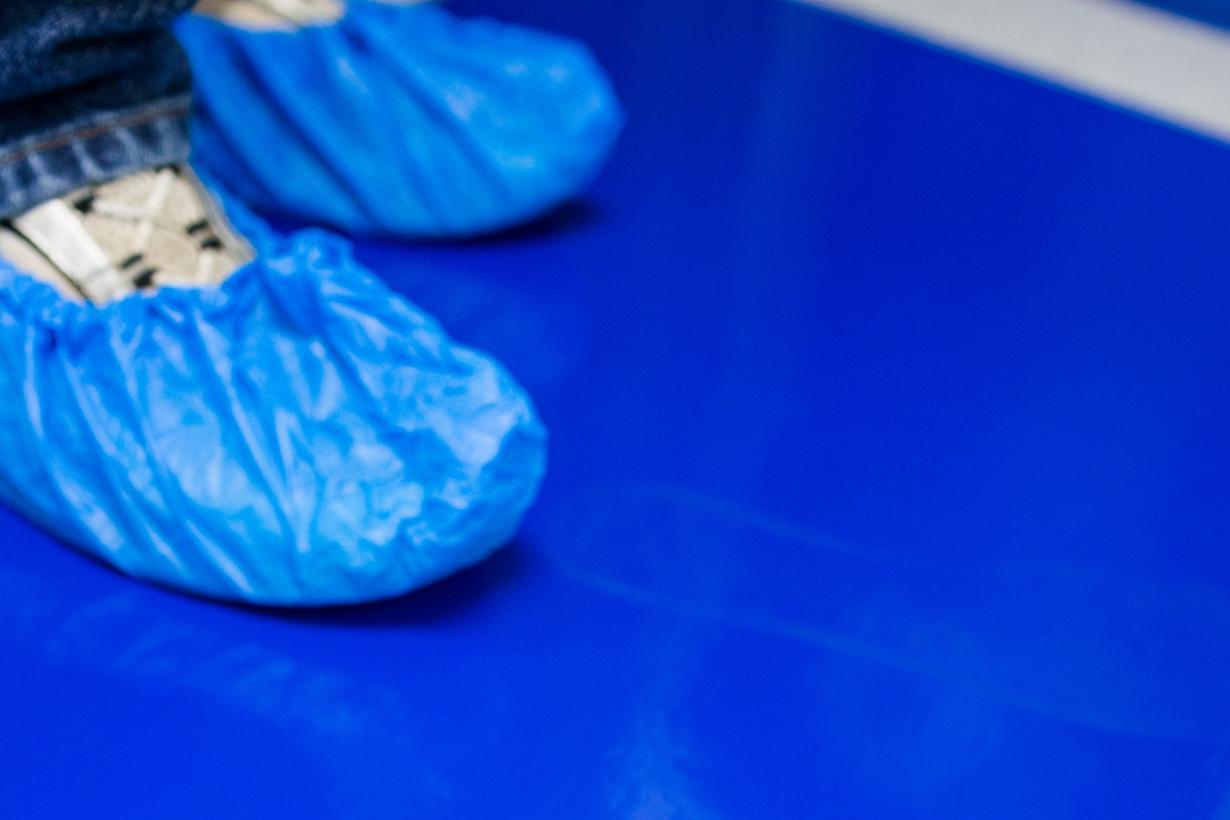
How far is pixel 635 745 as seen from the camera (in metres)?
0.98

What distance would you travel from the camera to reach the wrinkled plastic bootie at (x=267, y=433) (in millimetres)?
994

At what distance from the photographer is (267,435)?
1.02 meters

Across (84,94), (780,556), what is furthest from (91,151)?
(780,556)

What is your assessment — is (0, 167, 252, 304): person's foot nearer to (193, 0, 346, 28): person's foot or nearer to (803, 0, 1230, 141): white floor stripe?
(193, 0, 346, 28): person's foot

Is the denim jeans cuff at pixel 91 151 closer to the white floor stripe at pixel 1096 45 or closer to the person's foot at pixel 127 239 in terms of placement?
the person's foot at pixel 127 239

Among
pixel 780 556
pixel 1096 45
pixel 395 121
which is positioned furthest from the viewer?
pixel 1096 45

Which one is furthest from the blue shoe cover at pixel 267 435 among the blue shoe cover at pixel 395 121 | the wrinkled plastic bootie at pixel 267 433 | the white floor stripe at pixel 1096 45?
the white floor stripe at pixel 1096 45

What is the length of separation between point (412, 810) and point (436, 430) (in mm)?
226

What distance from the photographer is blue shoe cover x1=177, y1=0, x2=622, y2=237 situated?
145 cm

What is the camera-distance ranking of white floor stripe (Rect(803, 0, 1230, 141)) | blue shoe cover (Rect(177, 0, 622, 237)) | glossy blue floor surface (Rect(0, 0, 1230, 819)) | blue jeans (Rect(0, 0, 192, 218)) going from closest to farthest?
1. glossy blue floor surface (Rect(0, 0, 1230, 819))
2. blue jeans (Rect(0, 0, 192, 218))
3. blue shoe cover (Rect(177, 0, 622, 237))
4. white floor stripe (Rect(803, 0, 1230, 141))

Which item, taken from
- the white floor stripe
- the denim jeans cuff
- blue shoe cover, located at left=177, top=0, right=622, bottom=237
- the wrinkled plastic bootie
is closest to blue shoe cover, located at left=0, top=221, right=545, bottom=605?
the wrinkled plastic bootie

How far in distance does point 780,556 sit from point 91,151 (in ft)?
1.91

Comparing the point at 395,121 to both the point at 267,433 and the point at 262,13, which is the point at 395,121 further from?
the point at 267,433

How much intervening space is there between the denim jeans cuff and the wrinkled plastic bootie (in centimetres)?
10
